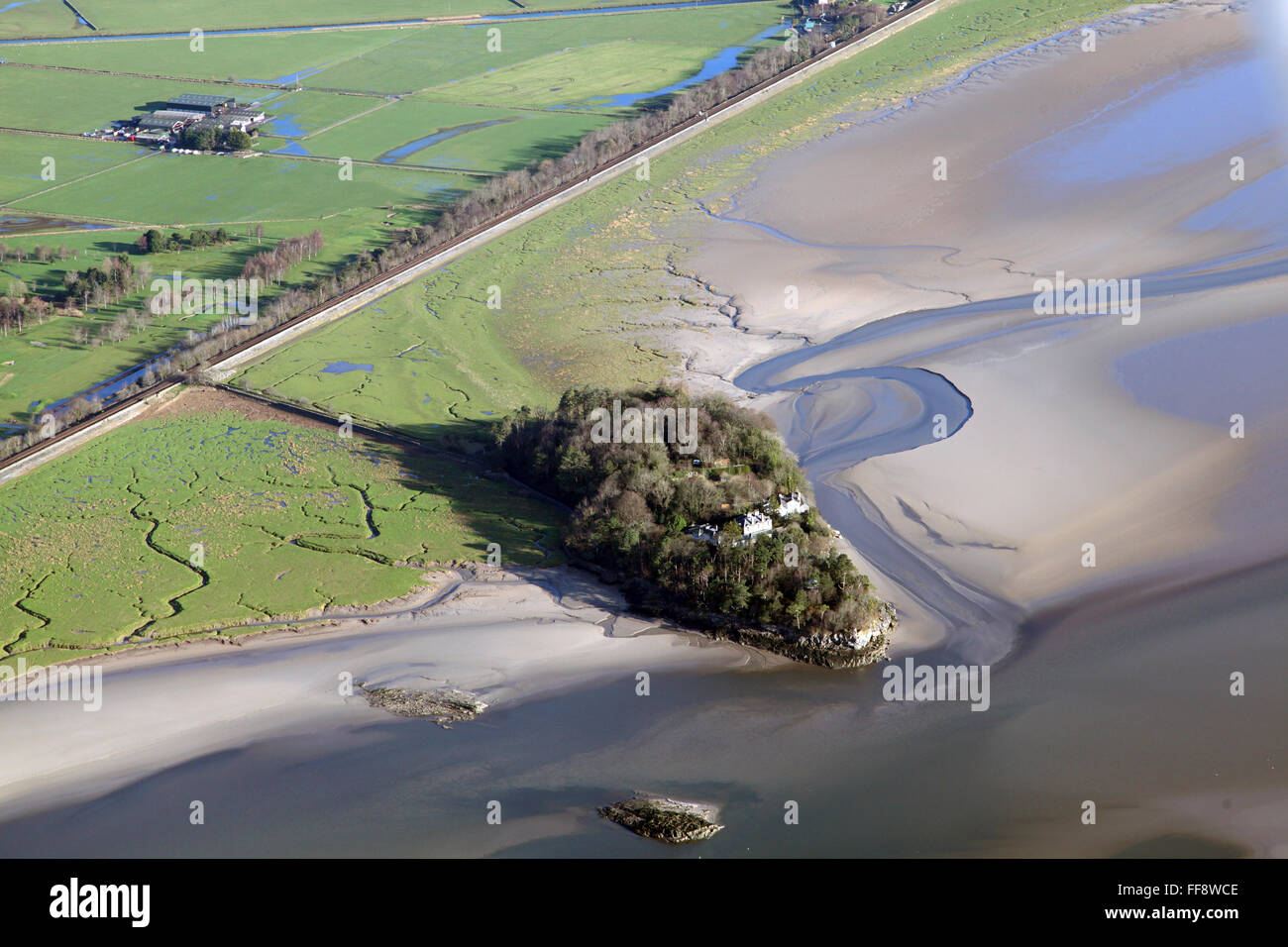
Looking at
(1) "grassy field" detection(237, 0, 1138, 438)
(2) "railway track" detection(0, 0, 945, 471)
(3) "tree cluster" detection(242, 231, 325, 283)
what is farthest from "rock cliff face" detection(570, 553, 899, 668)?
(3) "tree cluster" detection(242, 231, 325, 283)

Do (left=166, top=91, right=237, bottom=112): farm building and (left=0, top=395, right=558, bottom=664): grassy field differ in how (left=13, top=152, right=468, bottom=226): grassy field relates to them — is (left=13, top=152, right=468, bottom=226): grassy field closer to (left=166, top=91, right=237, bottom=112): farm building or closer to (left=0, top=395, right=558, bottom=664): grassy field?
(left=166, top=91, right=237, bottom=112): farm building

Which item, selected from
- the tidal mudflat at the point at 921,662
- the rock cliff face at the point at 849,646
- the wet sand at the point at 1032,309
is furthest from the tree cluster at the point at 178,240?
the rock cliff face at the point at 849,646

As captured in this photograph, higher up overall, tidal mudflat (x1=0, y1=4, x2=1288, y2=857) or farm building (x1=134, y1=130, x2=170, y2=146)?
farm building (x1=134, y1=130, x2=170, y2=146)

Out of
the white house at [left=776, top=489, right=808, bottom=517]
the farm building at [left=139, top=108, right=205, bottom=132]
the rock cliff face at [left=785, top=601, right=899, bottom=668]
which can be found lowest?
the rock cliff face at [left=785, top=601, right=899, bottom=668]

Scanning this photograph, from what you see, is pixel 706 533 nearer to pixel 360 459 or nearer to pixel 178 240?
pixel 360 459

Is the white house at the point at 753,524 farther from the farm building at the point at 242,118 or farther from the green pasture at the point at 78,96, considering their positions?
the green pasture at the point at 78,96

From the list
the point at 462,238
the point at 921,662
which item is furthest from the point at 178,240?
the point at 921,662
